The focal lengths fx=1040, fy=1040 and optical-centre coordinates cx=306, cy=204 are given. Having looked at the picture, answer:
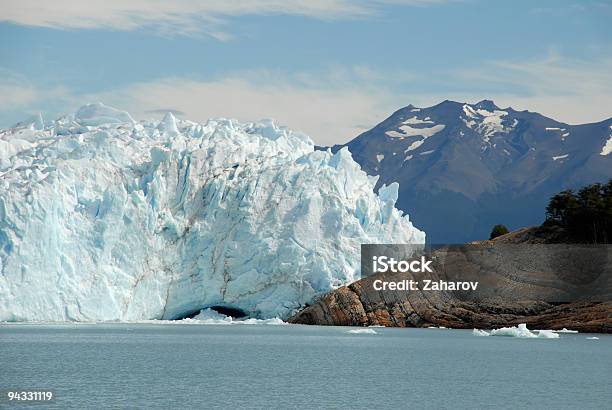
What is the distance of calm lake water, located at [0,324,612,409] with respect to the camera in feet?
95.0

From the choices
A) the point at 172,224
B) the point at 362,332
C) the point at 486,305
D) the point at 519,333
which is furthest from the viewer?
the point at 486,305

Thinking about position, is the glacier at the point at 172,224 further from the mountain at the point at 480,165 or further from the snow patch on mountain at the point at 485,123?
the snow patch on mountain at the point at 485,123

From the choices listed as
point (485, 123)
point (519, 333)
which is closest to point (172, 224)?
point (519, 333)

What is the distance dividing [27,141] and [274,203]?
1611cm

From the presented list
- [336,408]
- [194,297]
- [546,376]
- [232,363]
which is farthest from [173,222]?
[336,408]

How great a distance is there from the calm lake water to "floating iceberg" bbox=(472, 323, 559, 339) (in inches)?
20.5

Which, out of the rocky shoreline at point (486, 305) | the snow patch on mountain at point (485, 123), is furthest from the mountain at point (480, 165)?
the rocky shoreline at point (486, 305)

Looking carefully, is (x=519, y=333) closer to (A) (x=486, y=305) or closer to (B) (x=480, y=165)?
(A) (x=486, y=305)

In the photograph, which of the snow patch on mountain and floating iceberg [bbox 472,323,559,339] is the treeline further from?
the snow patch on mountain

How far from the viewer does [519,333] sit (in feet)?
181

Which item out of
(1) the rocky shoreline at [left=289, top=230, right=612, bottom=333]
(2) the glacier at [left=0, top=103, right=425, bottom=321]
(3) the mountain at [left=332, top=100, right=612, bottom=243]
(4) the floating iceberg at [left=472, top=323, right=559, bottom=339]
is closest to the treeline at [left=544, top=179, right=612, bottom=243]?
(1) the rocky shoreline at [left=289, top=230, right=612, bottom=333]

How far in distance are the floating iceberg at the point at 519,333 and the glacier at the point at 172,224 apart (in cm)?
850

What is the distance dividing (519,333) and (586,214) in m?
11.6

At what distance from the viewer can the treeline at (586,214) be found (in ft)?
205
